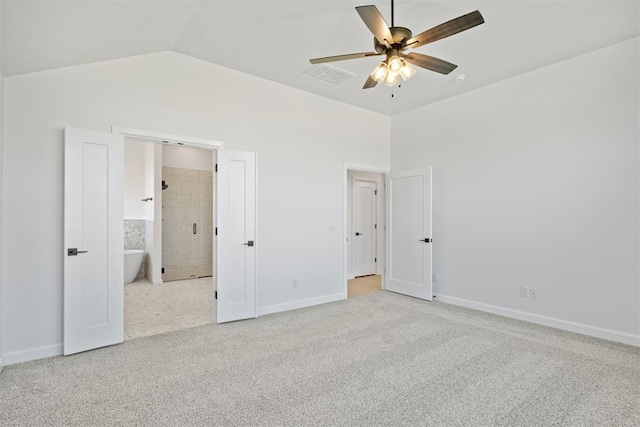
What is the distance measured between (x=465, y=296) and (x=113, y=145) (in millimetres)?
4688

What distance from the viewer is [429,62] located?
2562mm

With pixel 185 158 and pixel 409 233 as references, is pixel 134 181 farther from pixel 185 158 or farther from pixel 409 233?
pixel 409 233

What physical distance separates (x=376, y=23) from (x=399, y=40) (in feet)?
1.04

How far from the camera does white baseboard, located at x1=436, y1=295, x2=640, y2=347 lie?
10.7 ft

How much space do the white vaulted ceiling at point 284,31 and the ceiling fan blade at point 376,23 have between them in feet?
1.84

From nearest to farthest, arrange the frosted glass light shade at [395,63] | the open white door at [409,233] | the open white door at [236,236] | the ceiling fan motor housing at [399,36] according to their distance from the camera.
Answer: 1. the ceiling fan motor housing at [399,36]
2. the frosted glass light shade at [395,63]
3. the open white door at [236,236]
4. the open white door at [409,233]

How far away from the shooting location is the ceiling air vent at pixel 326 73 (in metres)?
3.85

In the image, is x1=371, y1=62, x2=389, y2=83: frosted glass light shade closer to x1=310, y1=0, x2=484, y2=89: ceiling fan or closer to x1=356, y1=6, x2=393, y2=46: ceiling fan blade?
x1=310, y1=0, x2=484, y2=89: ceiling fan

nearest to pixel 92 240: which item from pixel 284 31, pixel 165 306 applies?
pixel 165 306

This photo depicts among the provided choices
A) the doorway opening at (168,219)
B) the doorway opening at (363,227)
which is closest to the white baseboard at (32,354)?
the doorway opening at (168,219)

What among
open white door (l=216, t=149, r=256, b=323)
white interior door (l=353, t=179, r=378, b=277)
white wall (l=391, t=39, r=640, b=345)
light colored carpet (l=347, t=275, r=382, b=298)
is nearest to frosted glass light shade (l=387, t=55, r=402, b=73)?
open white door (l=216, t=149, r=256, b=323)

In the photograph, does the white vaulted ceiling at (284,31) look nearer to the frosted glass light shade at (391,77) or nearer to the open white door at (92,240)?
the frosted glass light shade at (391,77)

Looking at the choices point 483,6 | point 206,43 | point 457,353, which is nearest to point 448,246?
point 457,353

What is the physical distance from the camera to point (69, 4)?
7.06 feet
